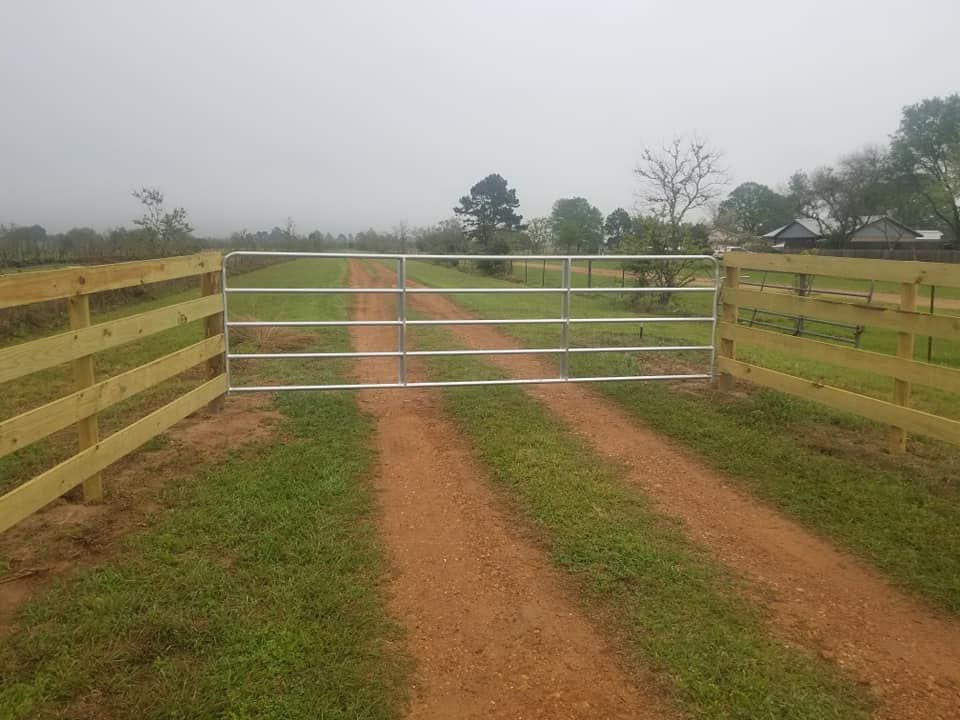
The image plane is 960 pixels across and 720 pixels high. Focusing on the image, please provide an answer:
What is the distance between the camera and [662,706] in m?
2.45

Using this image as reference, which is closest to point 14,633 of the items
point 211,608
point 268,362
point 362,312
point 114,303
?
point 211,608

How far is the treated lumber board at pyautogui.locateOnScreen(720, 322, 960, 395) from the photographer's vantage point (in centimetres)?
464

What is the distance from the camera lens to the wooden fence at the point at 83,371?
318 cm

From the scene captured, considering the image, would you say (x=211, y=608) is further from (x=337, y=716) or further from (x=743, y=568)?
(x=743, y=568)

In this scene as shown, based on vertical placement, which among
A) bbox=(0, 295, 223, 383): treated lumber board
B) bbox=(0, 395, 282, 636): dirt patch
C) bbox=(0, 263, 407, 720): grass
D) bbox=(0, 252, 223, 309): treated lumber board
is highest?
bbox=(0, 252, 223, 309): treated lumber board

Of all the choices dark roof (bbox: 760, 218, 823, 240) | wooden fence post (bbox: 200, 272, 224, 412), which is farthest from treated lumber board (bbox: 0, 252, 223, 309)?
dark roof (bbox: 760, 218, 823, 240)

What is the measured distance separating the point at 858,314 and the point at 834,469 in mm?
1332

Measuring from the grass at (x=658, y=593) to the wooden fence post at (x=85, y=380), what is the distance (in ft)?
8.18

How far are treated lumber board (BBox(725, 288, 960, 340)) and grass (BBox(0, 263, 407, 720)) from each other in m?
4.04

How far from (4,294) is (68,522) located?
54.3 inches

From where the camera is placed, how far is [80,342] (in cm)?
369

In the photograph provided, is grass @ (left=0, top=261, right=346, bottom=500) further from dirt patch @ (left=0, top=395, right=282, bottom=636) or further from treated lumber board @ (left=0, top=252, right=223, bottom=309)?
treated lumber board @ (left=0, top=252, right=223, bottom=309)

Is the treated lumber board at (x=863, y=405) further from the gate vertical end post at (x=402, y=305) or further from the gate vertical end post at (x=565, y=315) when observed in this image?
the gate vertical end post at (x=402, y=305)

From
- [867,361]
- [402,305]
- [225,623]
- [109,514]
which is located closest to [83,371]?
[109,514]
